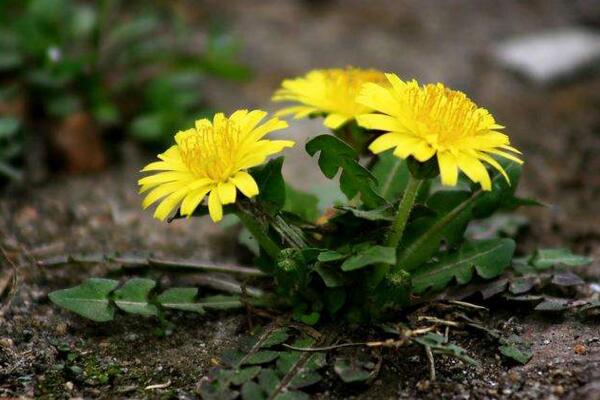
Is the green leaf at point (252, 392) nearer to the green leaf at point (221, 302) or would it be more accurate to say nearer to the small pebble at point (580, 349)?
the green leaf at point (221, 302)

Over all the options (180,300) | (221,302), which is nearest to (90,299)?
(180,300)

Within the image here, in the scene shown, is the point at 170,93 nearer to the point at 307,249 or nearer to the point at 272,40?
the point at 272,40

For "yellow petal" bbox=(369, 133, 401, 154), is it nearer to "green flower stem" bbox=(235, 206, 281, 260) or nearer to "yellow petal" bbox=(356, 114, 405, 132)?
"yellow petal" bbox=(356, 114, 405, 132)

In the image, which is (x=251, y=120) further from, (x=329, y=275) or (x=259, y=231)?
(x=329, y=275)

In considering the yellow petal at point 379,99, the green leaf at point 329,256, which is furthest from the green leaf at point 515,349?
the yellow petal at point 379,99

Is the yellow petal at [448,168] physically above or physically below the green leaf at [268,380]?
above
